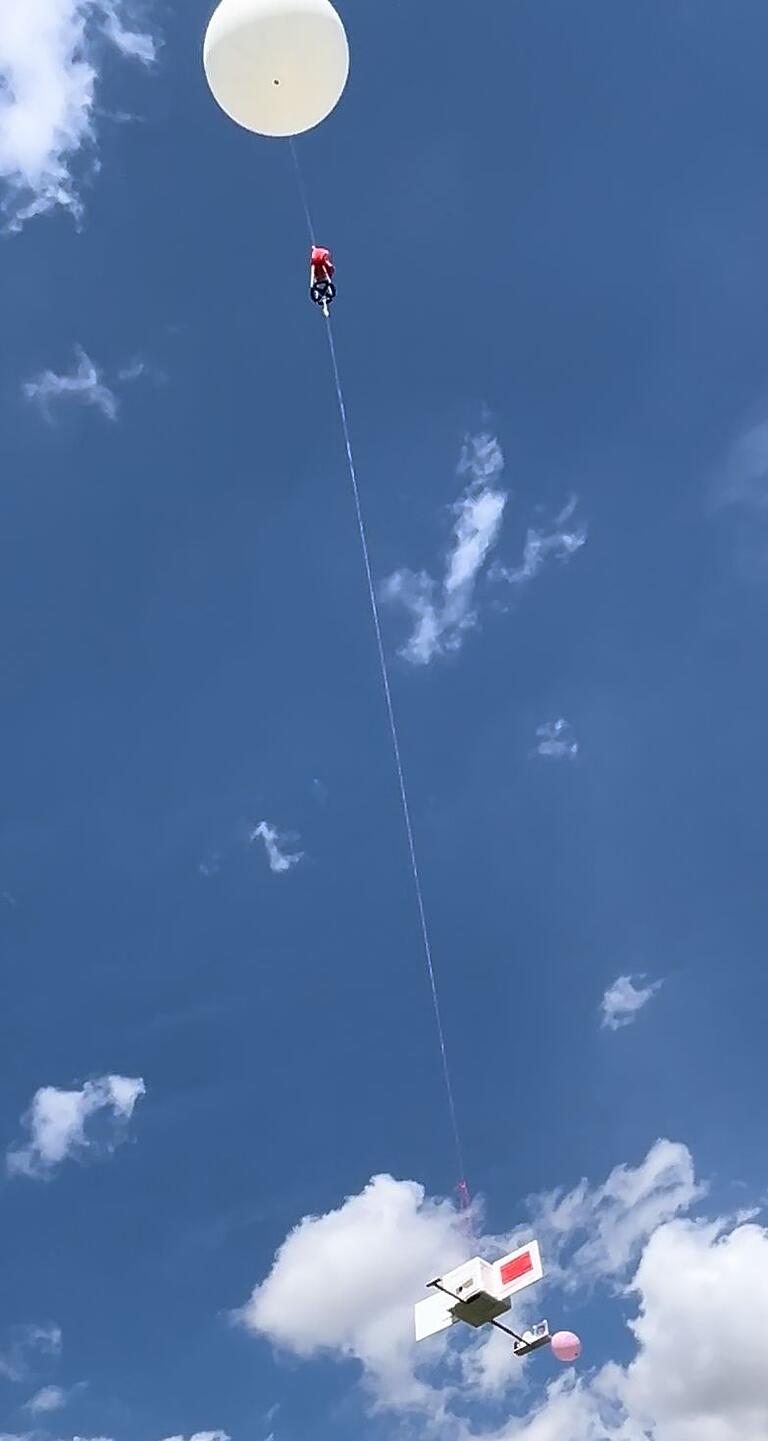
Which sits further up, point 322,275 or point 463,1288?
point 322,275

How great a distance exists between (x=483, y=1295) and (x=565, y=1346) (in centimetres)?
321

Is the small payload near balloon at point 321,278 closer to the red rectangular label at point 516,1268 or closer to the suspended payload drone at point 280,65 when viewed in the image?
the suspended payload drone at point 280,65

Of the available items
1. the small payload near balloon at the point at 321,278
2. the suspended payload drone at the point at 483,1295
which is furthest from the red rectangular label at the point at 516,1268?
the small payload near balloon at the point at 321,278

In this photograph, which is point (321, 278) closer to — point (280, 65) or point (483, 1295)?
point (280, 65)

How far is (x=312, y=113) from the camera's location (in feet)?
84.7

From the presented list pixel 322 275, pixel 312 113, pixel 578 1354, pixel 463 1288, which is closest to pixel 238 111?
pixel 312 113

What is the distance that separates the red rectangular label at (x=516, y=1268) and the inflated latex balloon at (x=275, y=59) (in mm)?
24136

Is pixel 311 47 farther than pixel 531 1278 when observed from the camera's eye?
No

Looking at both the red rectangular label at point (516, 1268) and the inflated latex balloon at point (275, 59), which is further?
the red rectangular label at point (516, 1268)

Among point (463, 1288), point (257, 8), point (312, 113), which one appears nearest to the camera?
point (257, 8)

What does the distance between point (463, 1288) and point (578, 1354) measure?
12.6 ft

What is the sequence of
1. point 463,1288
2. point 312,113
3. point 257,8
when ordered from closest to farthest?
point 257,8
point 312,113
point 463,1288

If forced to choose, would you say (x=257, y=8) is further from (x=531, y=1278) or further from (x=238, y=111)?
(x=531, y=1278)

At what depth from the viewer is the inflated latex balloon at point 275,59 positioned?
24.2m
